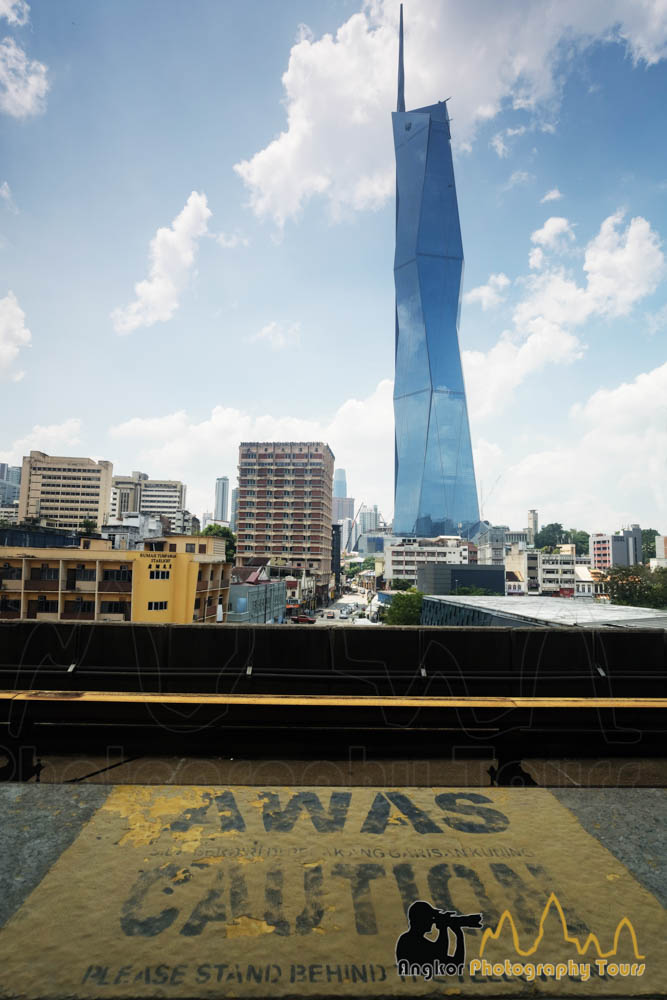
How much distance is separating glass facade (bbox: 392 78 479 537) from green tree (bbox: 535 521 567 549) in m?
23.5

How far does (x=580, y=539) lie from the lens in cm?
18475

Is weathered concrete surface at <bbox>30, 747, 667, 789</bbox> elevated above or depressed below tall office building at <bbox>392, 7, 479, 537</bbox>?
below

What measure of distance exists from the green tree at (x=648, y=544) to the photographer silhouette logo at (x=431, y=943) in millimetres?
147669

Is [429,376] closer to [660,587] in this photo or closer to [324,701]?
[660,587]

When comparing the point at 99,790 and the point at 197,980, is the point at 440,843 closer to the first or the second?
the point at 197,980

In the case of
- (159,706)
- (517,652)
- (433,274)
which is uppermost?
(433,274)

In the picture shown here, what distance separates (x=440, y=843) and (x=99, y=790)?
10.3 feet

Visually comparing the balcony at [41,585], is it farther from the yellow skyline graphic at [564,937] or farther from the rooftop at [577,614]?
the yellow skyline graphic at [564,937]

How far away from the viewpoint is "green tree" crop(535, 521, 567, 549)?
18800 centimetres

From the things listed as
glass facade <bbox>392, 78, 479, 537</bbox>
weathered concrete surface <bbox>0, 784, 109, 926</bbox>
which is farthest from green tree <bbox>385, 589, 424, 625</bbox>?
glass facade <bbox>392, 78, 479, 537</bbox>

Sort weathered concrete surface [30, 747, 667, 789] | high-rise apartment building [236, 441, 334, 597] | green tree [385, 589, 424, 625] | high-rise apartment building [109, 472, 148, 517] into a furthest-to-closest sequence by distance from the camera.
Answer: high-rise apartment building [109, 472, 148, 517], high-rise apartment building [236, 441, 334, 597], green tree [385, 589, 424, 625], weathered concrete surface [30, 747, 667, 789]

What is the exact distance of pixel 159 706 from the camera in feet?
18.2

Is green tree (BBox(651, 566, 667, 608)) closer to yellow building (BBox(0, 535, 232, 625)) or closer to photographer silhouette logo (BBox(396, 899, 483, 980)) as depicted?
yellow building (BBox(0, 535, 232, 625))

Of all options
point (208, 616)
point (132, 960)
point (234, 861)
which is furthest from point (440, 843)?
point (208, 616)
